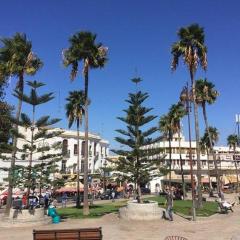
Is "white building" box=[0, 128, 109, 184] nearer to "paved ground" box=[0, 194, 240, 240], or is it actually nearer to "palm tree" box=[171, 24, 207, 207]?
"palm tree" box=[171, 24, 207, 207]

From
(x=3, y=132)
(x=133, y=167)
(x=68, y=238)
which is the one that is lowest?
(x=68, y=238)

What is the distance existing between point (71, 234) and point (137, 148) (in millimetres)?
14789

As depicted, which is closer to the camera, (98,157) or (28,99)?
(28,99)

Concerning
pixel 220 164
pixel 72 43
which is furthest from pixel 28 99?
pixel 220 164

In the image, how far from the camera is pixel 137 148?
2892cm

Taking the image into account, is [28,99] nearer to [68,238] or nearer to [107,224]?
[107,224]

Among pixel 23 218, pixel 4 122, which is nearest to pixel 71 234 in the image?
pixel 23 218

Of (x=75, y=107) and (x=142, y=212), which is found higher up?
(x=75, y=107)

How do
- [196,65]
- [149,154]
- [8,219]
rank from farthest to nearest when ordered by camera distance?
[196,65]
[149,154]
[8,219]

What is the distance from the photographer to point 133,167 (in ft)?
95.1

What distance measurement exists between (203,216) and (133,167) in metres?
5.88

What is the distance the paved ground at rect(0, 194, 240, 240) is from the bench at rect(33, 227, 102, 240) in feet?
9.99

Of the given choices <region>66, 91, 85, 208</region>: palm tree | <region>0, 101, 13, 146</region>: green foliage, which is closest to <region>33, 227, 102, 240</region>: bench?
<region>0, 101, 13, 146</region>: green foliage

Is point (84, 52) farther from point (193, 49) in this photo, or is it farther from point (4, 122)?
point (4, 122)
